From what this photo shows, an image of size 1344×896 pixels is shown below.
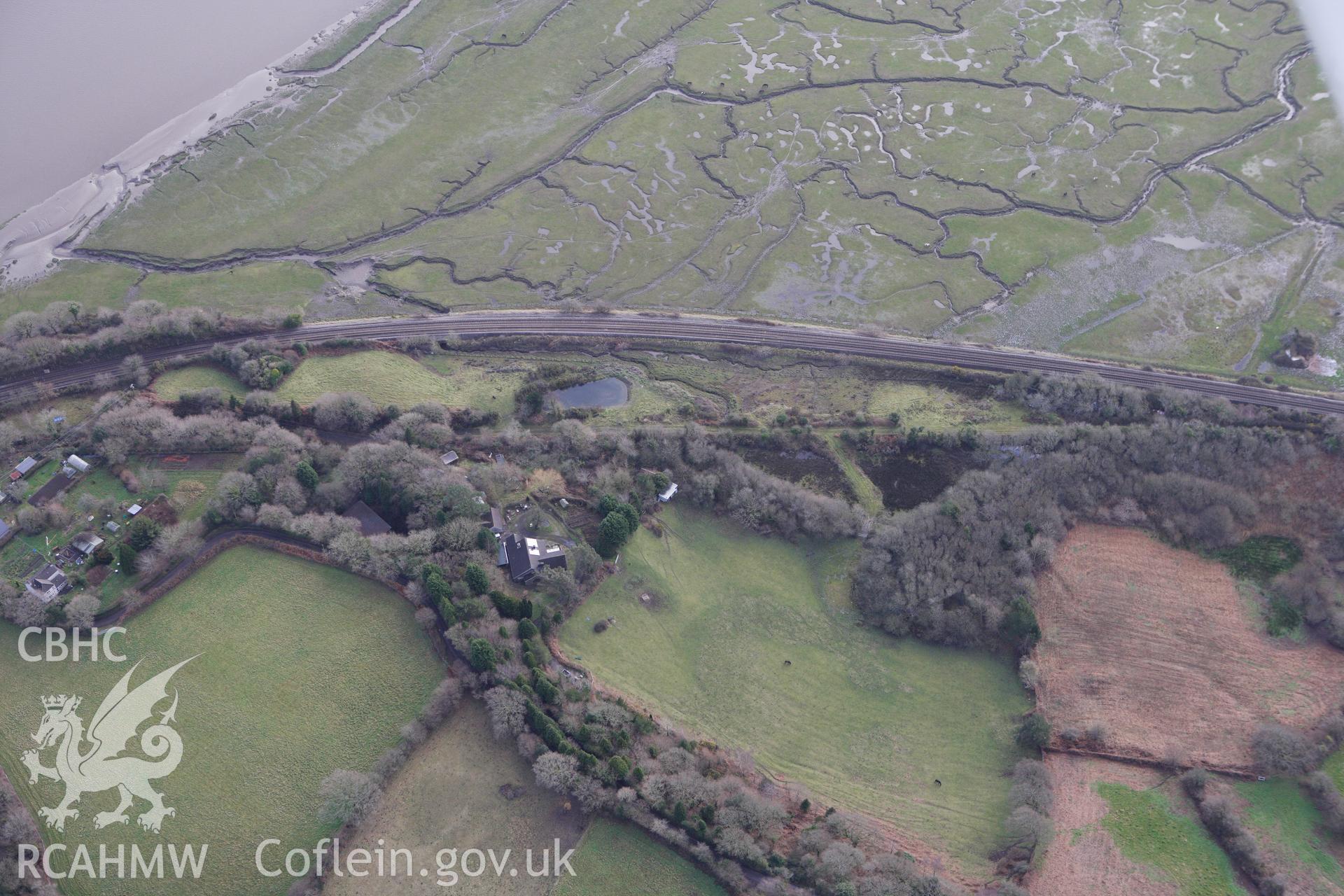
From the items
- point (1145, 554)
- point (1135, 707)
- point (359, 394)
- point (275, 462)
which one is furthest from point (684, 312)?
point (1135, 707)

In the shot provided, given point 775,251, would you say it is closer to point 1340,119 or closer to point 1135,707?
point 1135,707

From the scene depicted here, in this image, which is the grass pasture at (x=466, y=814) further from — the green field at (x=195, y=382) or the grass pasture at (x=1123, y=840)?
the green field at (x=195, y=382)

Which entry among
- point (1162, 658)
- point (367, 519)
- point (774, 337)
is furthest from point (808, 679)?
point (367, 519)

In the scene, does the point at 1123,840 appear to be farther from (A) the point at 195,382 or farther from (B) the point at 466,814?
(A) the point at 195,382

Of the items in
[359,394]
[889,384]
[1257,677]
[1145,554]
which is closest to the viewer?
[1257,677]

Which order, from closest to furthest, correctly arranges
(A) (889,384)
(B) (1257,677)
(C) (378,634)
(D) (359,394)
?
1. (C) (378,634)
2. (B) (1257,677)
3. (D) (359,394)
4. (A) (889,384)

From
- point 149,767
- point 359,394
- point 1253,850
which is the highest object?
point 359,394

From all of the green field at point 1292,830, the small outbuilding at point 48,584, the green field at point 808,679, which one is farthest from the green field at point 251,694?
the green field at point 1292,830
